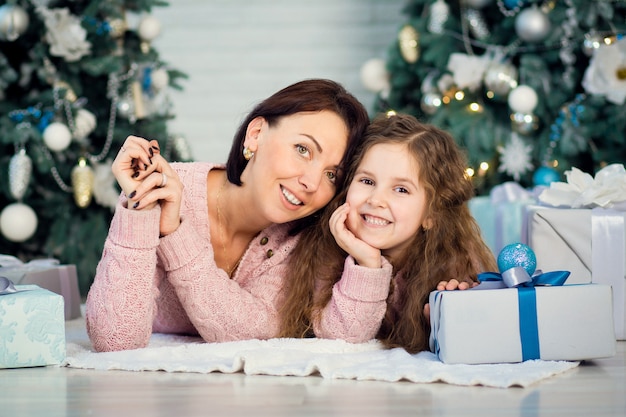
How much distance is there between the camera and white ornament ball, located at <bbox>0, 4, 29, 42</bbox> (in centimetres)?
385

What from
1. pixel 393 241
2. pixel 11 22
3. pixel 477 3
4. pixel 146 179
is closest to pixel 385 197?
pixel 393 241

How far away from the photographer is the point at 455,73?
4.25 metres

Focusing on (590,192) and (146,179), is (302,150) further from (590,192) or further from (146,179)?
(590,192)

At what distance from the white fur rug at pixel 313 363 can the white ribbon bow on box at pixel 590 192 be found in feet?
2.43

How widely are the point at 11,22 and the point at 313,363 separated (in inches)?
104

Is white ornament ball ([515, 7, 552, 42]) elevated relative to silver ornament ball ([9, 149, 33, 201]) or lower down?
elevated

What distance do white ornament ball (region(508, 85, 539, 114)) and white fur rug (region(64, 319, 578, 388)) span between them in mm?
2172

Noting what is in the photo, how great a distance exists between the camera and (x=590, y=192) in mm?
2561

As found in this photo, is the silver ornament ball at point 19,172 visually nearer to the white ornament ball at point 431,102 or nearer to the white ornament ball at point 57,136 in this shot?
the white ornament ball at point 57,136

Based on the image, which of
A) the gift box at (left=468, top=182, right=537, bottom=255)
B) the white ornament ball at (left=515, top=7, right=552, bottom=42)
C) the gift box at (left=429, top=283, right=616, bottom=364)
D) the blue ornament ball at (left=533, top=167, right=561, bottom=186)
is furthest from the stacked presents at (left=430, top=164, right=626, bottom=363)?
the white ornament ball at (left=515, top=7, right=552, bottom=42)

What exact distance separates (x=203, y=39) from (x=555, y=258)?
355 cm

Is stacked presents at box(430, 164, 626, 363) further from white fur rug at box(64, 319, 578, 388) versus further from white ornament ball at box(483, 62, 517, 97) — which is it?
white ornament ball at box(483, 62, 517, 97)

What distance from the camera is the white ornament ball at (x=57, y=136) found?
12.7 ft

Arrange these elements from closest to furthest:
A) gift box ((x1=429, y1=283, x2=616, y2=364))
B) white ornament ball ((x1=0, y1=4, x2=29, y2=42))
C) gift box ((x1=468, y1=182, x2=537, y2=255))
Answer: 1. gift box ((x1=429, y1=283, x2=616, y2=364))
2. gift box ((x1=468, y1=182, x2=537, y2=255))
3. white ornament ball ((x1=0, y1=4, x2=29, y2=42))
